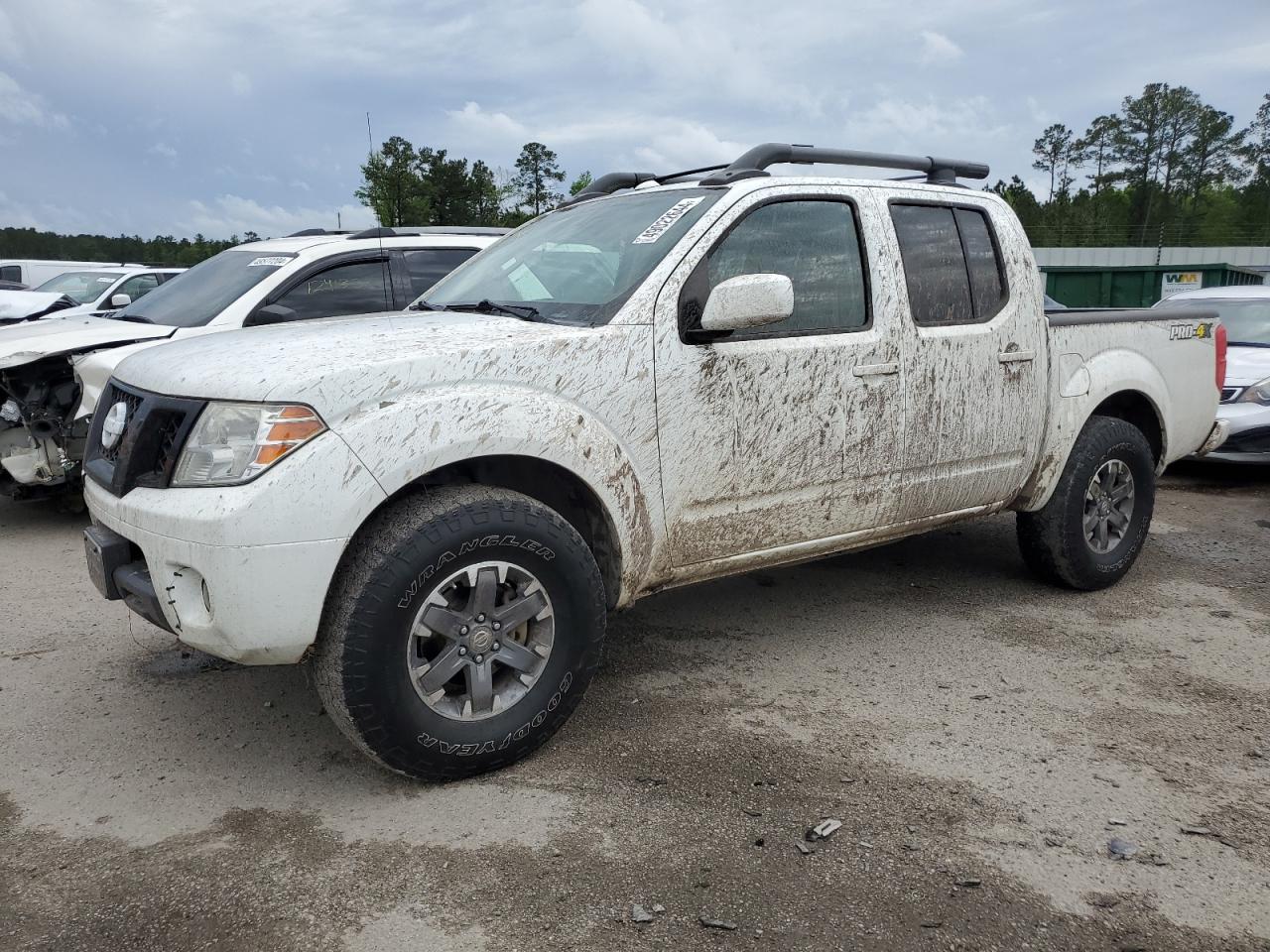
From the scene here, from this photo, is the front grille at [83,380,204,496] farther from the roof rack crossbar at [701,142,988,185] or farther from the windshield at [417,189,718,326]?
the roof rack crossbar at [701,142,988,185]

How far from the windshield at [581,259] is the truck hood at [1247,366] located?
5745 millimetres

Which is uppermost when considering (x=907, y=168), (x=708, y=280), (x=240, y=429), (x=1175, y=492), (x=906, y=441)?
(x=907, y=168)

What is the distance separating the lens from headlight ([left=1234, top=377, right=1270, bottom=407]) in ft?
24.9

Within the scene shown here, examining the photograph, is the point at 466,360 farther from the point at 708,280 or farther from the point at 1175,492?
the point at 1175,492

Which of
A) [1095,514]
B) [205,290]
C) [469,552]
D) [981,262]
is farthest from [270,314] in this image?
[1095,514]

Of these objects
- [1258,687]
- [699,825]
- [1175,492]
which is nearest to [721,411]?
[699,825]

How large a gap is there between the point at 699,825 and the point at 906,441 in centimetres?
182

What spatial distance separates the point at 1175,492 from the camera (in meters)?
7.61

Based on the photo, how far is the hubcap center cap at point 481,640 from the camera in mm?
3002

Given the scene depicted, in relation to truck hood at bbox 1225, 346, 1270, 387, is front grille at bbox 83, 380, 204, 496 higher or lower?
higher

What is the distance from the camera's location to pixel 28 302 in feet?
49.9

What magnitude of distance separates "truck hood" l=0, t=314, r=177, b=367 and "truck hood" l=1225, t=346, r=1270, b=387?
298 inches

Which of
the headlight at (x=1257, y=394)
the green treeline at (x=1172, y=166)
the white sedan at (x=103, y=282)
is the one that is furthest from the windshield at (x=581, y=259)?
the green treeline at (x=1172, y=166)

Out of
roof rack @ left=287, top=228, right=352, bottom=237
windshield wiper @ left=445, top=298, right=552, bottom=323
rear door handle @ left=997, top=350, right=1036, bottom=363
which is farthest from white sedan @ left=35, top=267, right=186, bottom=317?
rear door handle @ left=997, top=350, right=1036, bottom=363
